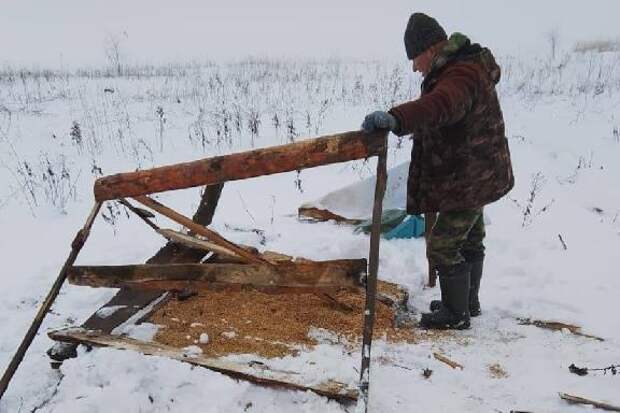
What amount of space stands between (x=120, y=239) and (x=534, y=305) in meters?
3.37

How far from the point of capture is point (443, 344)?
297 centimetres

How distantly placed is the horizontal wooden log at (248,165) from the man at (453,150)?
0.36m

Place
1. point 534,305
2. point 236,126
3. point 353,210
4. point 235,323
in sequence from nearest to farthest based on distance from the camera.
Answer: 1. point 235,323
2. point 534,305
3. point 353,210
4. point 236,126

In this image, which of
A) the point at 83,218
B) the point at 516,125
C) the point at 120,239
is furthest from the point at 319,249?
the point at 516,125

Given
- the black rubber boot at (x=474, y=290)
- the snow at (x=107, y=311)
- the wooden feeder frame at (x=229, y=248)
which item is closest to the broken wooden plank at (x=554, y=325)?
the black rubber boot at (x=474, y=290)

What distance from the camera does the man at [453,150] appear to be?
2492 millimetres

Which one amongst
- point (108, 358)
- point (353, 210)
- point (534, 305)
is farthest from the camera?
point (353, 210)

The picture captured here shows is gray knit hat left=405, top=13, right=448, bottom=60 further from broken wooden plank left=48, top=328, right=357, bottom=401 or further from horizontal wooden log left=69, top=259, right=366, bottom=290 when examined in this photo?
broken wooden plank left=48, top=328, right=357, bottom=401

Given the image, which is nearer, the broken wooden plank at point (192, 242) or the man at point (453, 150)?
the man at point (453, 150)

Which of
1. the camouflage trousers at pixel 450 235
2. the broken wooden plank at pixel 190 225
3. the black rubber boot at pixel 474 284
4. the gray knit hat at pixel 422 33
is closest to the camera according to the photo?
the gray knit hat at pixel 422 33

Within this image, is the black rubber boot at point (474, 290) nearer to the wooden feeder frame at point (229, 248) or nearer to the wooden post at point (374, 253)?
the wooden feeder frame at point (229, 248)

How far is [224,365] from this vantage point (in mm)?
2484

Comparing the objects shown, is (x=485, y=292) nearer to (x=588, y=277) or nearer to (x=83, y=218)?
(x=588, y=277)

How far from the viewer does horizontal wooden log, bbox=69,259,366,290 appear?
8.46 feet
